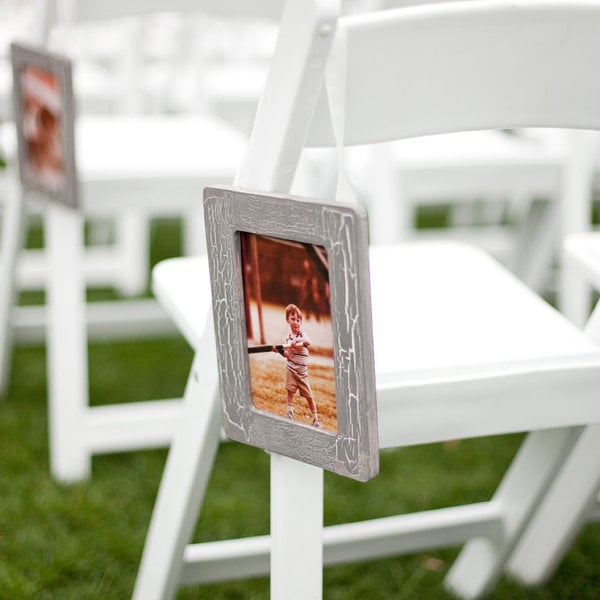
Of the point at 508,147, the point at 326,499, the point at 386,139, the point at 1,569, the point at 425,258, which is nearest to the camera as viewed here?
the point at 386,139

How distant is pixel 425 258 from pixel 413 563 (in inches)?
23.4

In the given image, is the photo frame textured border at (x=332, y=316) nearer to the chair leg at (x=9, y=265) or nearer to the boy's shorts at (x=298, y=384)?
the boy's shorts at (x=298, y=384)

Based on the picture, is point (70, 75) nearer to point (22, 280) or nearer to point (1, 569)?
point (1, 569)

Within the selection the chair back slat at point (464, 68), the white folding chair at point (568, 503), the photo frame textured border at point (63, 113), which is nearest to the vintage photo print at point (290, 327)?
the chair back slat at point (464, 68)

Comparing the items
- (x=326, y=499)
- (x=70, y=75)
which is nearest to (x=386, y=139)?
(x=70, y=75)

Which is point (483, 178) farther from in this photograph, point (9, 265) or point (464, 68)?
point (464, 68)

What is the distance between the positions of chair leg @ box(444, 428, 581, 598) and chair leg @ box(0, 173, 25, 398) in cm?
102

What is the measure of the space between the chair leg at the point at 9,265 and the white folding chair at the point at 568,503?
1068 mm

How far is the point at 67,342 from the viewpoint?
1.92m

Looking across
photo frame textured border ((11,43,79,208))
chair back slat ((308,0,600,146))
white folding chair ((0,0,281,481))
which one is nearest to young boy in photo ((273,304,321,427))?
chair back slat ((308,0,600,146))

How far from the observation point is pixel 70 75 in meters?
1.49

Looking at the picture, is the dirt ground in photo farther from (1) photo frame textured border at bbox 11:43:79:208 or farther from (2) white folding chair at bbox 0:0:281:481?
(2) white folding chair at bbox 0:0:281:481

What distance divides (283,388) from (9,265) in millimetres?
1335

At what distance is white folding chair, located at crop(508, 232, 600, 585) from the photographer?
48.2 inches
